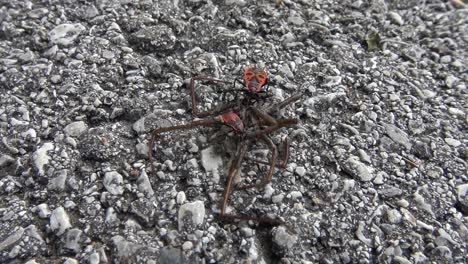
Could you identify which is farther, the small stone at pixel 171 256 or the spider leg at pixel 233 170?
the spider leg at pixel 233 170

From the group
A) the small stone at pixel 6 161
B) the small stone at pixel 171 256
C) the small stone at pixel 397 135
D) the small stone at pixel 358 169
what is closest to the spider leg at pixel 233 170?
the small stone at pixel 171 256

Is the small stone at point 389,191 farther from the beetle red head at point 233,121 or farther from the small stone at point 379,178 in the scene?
the beetle red head at point 233,121

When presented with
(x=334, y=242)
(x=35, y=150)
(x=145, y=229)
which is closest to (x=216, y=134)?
(x=145, y=229)

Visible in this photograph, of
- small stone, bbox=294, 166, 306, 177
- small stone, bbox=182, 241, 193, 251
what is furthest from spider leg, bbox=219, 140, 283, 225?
small stone, bbox=294, 166, 306, 177

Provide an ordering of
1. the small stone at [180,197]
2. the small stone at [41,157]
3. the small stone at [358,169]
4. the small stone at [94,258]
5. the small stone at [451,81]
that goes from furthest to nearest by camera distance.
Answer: the small stone at [451,81], the small stone at [358,169], the small stone at [41,157], the small stone at [180,197], the small stone at [94,258]

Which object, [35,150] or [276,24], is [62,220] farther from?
[276,24]

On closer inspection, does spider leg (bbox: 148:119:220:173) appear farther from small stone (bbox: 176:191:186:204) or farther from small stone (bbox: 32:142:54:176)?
small stone (bbox: 32:142:54:176)
